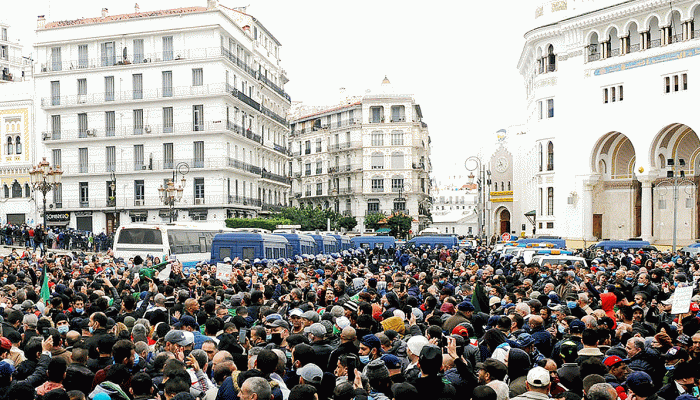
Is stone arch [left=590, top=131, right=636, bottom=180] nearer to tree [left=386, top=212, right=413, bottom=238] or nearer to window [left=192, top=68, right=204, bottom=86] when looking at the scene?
tree [left=386, top=212, right=413, bottom=238]

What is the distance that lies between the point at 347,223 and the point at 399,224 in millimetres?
5600

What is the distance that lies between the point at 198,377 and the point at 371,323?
9.86 feet

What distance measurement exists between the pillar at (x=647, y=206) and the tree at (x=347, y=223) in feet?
101

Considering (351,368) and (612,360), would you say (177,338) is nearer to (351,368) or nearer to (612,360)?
(351,368)

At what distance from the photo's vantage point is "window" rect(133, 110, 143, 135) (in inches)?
2110

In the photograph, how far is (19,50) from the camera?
8262cm

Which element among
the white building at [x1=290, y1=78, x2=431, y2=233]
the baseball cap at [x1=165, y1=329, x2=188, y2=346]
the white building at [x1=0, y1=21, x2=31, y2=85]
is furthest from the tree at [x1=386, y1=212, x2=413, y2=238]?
the baseball cap at [x1=165, y1=329, x2=188, y2=346]

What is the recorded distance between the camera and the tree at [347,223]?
72.7 m

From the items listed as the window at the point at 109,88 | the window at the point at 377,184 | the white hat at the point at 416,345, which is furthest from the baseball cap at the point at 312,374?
the window at the point at 377,184

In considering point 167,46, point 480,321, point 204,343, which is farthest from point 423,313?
point 167,46

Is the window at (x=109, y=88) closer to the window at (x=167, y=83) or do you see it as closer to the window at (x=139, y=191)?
the window at (x=167, y=83)

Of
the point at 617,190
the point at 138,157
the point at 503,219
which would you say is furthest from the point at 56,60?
the point at 503,219

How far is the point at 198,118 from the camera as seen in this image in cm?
5262

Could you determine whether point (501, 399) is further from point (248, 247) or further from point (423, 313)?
point (248, 247)
